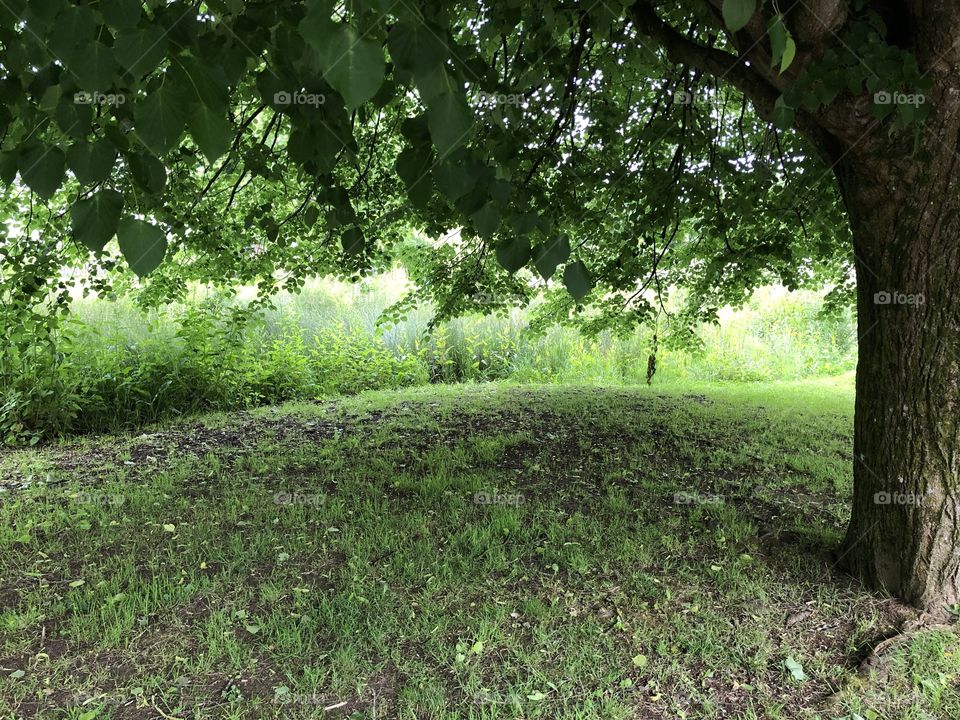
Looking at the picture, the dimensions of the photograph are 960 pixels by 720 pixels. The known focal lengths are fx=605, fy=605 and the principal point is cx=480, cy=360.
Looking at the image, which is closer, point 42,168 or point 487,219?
point 42,168

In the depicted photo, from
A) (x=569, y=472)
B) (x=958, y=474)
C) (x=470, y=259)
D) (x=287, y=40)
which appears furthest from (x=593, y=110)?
(x=287, y=40)

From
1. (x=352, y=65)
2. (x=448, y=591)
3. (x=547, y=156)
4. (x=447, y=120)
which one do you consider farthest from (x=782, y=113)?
(x=448, y=591)

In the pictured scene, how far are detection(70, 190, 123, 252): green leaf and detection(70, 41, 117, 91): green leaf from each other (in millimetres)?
171

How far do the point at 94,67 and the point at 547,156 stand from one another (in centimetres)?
282

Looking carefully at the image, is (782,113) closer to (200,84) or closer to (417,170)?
(417,170)

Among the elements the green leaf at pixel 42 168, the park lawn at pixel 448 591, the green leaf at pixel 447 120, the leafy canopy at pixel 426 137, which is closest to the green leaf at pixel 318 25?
the leafy canopy at pixel 426 137

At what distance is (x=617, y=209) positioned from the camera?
472cm

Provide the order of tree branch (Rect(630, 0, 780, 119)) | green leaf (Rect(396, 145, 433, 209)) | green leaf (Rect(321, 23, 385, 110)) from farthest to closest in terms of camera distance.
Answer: tree branch (Rect(630, 0, 780, 119)) < green leaf (Rect(396, 145, 433, 209)) < green leaf (Rect(321, 23, 385, 110))

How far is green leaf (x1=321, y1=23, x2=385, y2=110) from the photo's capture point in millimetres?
810

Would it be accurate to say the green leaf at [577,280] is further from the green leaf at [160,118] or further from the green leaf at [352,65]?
the green leaf at [160,118]

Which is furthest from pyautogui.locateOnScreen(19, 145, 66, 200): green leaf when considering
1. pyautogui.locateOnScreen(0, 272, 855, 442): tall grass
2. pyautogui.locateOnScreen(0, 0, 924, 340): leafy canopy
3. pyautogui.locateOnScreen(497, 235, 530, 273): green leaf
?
pyautogui.locateOnScreen(0, 272, 855, 442): tall grass

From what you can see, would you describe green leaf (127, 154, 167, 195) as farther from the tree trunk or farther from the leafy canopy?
the tree trunk

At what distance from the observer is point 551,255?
117cm

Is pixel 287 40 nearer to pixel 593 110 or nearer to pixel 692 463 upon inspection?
pixel 593 110
